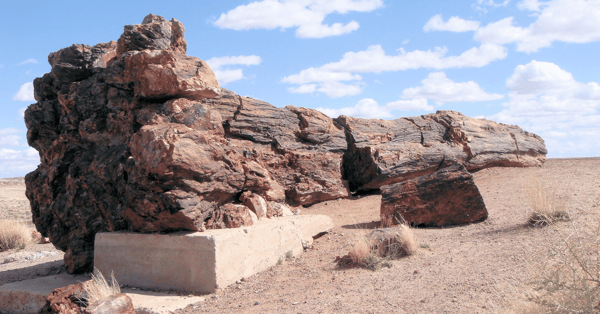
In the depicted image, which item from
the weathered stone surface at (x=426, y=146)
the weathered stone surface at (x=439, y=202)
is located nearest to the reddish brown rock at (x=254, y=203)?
the weathered stone surface at (x=439, y=202)

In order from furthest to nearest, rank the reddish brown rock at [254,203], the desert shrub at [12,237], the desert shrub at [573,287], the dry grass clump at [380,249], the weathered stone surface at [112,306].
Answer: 1. the desert shrub at [12,237]
2. the reddish brown rock at [254,203]
3. the dry grass clump at [380,249]
4. the weathered stone surface at [112,306]
5. the desert shrub at [573,287]

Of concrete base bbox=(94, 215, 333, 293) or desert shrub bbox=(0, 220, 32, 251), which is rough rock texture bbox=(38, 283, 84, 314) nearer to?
concrete base bbox=(94, 215, 333, 293)

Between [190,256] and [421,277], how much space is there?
283cm

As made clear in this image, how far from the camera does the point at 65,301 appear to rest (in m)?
5.03

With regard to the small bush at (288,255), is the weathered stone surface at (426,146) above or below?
above

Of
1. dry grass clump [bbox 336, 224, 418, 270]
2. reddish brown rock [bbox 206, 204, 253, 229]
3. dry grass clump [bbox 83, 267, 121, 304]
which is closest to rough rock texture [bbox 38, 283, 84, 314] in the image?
dry grass clump [bbox 83, 267, 121, 304]

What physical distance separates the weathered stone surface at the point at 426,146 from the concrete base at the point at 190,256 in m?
5.97

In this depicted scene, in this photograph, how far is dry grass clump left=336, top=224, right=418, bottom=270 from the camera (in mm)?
5848

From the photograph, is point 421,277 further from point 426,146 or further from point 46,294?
point 426,146

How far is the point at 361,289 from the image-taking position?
5.02 meters

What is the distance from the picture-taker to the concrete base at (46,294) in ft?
16.4

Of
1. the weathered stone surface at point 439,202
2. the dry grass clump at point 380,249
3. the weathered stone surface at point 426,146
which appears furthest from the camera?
the weathered stone surface at point 426,146

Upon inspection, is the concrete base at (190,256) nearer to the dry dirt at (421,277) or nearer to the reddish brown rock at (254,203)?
the dry dirt at (421,277)

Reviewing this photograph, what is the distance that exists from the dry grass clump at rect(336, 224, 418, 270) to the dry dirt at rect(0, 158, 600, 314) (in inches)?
5.8
